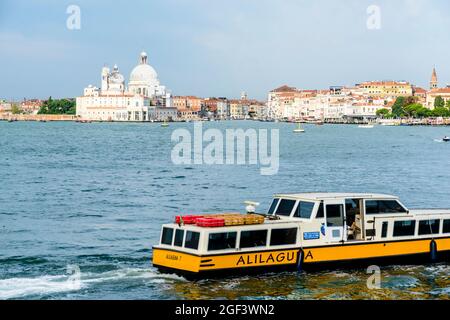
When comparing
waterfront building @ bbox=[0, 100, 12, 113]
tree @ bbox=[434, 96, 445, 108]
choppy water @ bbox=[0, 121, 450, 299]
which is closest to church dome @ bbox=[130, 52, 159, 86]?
waterfront building @ bbox=[0, 100, 12, 113]

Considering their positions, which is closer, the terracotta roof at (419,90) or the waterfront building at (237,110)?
the terracotta roof at (419,90)

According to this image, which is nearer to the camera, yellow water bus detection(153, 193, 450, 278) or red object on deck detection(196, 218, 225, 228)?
yellow water bus detection(153, 193, 450, 278)

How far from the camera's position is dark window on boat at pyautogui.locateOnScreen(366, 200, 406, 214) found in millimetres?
11719

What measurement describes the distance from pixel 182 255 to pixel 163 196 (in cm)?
1128

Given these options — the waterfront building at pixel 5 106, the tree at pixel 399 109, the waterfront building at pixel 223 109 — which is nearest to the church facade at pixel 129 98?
the waterfront building at pixel 223 109

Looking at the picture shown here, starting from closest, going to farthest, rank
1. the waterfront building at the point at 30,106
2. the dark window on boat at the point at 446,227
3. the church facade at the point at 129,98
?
the dark window on boat at the point at 446,227
the church facade at the point at 129,98
the waterfront building at the point at 30,106

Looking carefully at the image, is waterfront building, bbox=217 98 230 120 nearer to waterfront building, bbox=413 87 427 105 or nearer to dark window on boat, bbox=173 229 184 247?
waterfront building, bbox=413 87 427 105

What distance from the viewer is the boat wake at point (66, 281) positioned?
33.2 ft

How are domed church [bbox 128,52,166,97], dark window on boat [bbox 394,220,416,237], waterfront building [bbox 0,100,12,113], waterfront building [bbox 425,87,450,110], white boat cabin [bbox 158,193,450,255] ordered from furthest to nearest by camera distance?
waterfront building [bbox 0,100,12,113], domed church [bbox 128,52,166,97], waterfront building [bbox 425,87,450,110], dark window on boat [bbox 394,220,416,237], white boat cabin [bbox 158,193,450,255]

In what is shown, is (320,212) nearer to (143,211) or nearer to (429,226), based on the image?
(429,226)

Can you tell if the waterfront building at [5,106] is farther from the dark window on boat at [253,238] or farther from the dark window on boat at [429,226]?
the dark window on boat at [253,238]

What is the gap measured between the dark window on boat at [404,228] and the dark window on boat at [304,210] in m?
1.32

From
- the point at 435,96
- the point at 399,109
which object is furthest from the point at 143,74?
the point at 435,96

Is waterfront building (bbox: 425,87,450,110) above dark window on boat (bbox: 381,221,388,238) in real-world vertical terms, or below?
above
